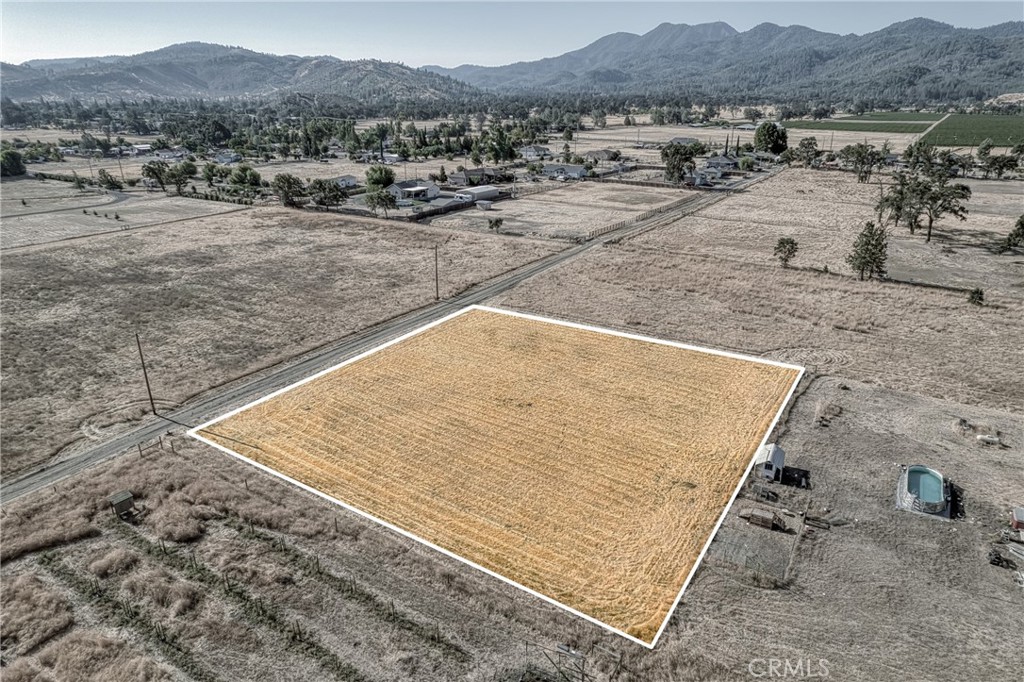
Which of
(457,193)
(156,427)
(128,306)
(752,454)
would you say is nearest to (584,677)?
(752,454)

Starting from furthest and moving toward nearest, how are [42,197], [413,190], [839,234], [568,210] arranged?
[42,197] < [413,190] < [568,210] < [839,234]

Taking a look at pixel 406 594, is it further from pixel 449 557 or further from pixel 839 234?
pixel 839 234

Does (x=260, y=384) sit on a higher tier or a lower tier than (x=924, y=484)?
higher

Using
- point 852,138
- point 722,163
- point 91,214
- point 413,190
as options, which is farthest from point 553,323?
point 852,138

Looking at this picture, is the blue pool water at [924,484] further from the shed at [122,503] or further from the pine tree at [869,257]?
the shed at [122,503]

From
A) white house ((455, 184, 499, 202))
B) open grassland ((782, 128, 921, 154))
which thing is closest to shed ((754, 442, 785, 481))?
white house ((455, 184, 499, 202))

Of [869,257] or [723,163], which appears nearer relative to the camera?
[869,257]

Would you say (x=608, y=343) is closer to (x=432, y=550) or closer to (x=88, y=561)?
(x=432, y=550)
